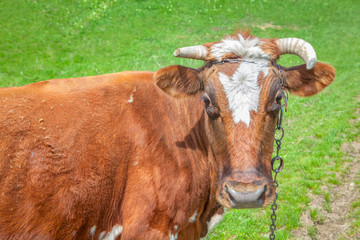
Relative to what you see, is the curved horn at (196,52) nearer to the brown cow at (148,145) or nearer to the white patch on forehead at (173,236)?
the brown cow at (148,145)

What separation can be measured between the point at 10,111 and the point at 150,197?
73.9 inches

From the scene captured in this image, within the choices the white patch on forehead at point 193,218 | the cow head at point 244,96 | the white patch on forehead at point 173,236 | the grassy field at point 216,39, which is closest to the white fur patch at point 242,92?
the cow head at point 244,96

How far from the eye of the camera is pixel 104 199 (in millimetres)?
3703

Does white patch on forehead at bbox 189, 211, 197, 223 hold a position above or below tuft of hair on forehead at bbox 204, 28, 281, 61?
below

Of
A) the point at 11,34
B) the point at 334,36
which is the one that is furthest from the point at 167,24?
the point at 334,36

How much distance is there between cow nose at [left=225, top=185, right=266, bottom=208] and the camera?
308cm

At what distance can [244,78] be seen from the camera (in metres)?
3.35

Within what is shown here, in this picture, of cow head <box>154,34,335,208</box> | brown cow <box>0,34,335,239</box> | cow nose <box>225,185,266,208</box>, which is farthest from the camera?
brown cow <box>0,34,335,239</box>

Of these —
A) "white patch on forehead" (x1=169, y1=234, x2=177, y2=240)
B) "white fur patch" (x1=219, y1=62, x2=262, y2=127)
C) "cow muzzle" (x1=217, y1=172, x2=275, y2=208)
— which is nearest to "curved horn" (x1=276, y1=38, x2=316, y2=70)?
"white fur patch" (x1=219, y1=62, x2=262, y2=127)

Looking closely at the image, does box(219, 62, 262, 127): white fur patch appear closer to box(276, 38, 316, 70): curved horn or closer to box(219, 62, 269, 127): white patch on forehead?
box(219, 62, 269, 127): white patch on forehead

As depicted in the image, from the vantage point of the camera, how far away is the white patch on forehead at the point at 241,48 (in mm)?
3559

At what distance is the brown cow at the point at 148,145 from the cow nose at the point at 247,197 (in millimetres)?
10

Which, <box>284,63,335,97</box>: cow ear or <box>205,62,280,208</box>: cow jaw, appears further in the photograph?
<box>284,63,335,97</box>: cow ear

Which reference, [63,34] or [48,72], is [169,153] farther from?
[63,34]
